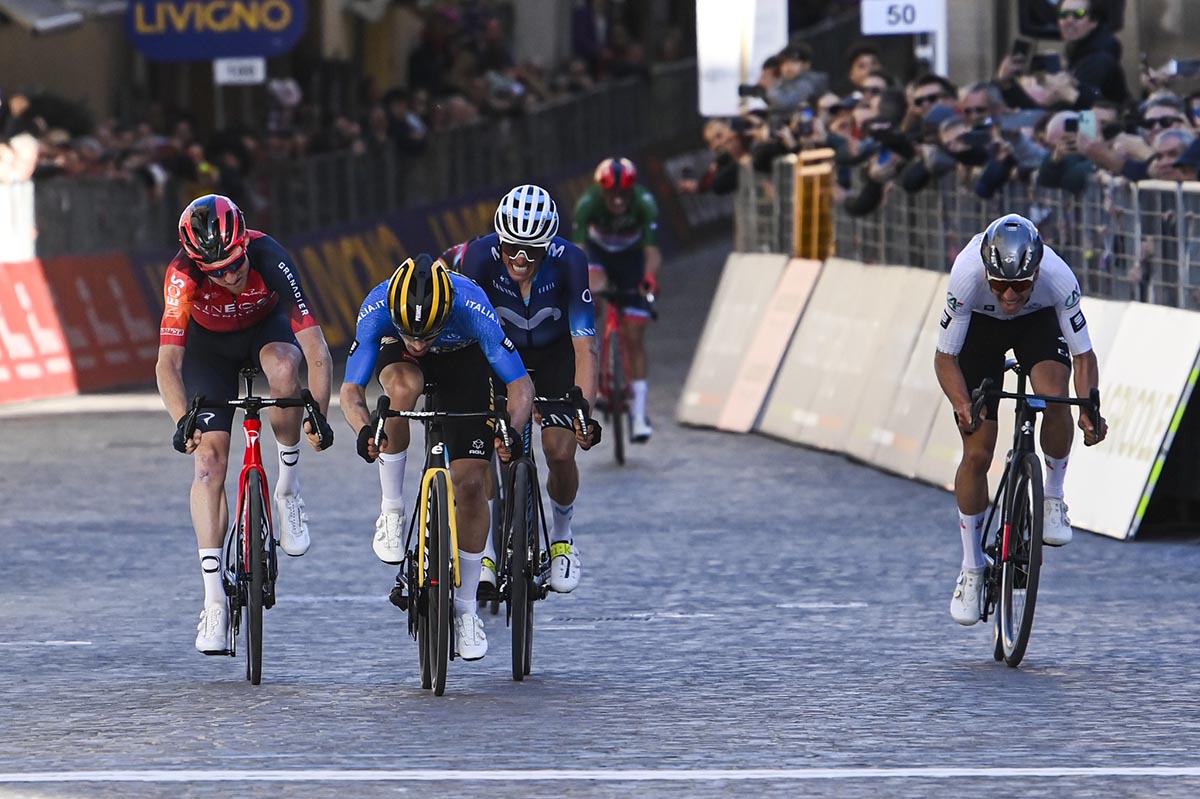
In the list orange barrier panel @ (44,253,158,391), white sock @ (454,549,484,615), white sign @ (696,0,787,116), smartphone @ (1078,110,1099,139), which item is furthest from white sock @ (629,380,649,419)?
white sock @ (454,549,484,615)

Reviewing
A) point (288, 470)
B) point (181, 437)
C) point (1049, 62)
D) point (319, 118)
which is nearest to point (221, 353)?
point (288, 470)

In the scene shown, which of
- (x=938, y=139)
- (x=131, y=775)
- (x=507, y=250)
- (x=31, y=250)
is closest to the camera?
(x=131, y=775)

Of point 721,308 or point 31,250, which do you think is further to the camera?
point 31,250

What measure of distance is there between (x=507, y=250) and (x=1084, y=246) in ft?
18.1

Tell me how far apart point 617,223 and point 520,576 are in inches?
361

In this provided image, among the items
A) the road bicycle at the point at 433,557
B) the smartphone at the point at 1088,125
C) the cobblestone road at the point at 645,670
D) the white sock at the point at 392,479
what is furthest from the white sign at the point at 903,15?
the road bicycle at the point at 433,557

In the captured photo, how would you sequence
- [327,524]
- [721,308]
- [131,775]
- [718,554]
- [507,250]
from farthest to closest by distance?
1. [721,308]
2. [327,524]
3. [718,554]
4. [507,250]
5. [131,775]

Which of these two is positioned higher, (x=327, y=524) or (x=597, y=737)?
(x=597, y=737)

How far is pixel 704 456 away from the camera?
1906 centimetres

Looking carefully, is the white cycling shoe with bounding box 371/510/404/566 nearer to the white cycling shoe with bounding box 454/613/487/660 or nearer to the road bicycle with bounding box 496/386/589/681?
the road bicycle with bounding box 496/386/589/681

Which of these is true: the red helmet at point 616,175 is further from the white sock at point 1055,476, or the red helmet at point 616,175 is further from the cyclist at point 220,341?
the white sock at point 1055,476

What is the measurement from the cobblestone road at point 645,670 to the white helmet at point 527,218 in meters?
1.61

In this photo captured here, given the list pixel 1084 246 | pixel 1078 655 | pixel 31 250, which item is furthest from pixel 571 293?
pixel 31 250

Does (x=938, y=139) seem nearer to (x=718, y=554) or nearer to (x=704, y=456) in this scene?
(x=704, y=456)
